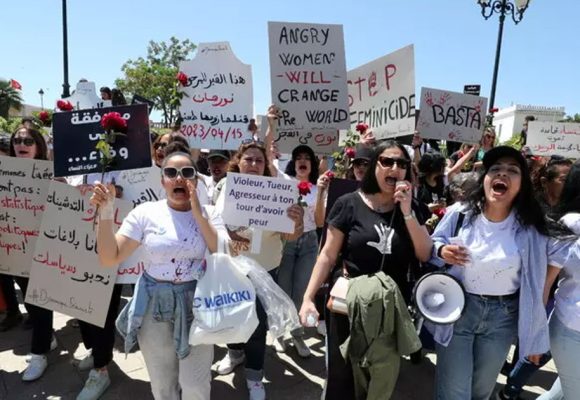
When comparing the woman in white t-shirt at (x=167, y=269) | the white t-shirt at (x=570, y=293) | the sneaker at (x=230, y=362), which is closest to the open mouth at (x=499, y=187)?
the white t-shirt at (x=570, y=293)

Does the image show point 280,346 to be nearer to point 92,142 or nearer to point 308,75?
point 92,142

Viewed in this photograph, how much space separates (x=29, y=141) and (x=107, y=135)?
4.65 ft

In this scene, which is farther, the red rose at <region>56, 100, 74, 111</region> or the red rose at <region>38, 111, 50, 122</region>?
the red rose at <region>38, 111, 50, 122</region>

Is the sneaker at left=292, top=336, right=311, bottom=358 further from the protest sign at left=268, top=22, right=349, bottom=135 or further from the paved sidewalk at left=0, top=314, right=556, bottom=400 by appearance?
the protest sign at left=268, top=22, right=349, bottom=135

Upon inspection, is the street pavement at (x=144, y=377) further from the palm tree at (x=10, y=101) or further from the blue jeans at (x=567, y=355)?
the palm tree at (x=10, y=101)

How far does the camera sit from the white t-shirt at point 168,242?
225 cm

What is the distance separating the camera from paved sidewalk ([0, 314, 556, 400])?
3021 mm

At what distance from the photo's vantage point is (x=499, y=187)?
7.30 feet

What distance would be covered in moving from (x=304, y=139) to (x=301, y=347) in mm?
2054

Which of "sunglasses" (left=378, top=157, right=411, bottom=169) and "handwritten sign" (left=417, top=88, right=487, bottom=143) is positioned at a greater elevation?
"handwritten sign" (left=417, top=88, right=487, bottom=143)

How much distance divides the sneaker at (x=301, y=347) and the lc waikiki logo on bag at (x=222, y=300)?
1.70 meters

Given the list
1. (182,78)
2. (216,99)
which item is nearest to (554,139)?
(216,99)

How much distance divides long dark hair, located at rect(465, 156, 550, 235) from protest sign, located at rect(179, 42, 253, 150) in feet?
8.26

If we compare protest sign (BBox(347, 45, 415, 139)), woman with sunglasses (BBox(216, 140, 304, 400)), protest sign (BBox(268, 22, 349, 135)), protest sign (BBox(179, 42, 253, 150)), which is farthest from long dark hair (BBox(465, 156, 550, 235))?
protest sign (BBox(179, 42, 253, 150))
